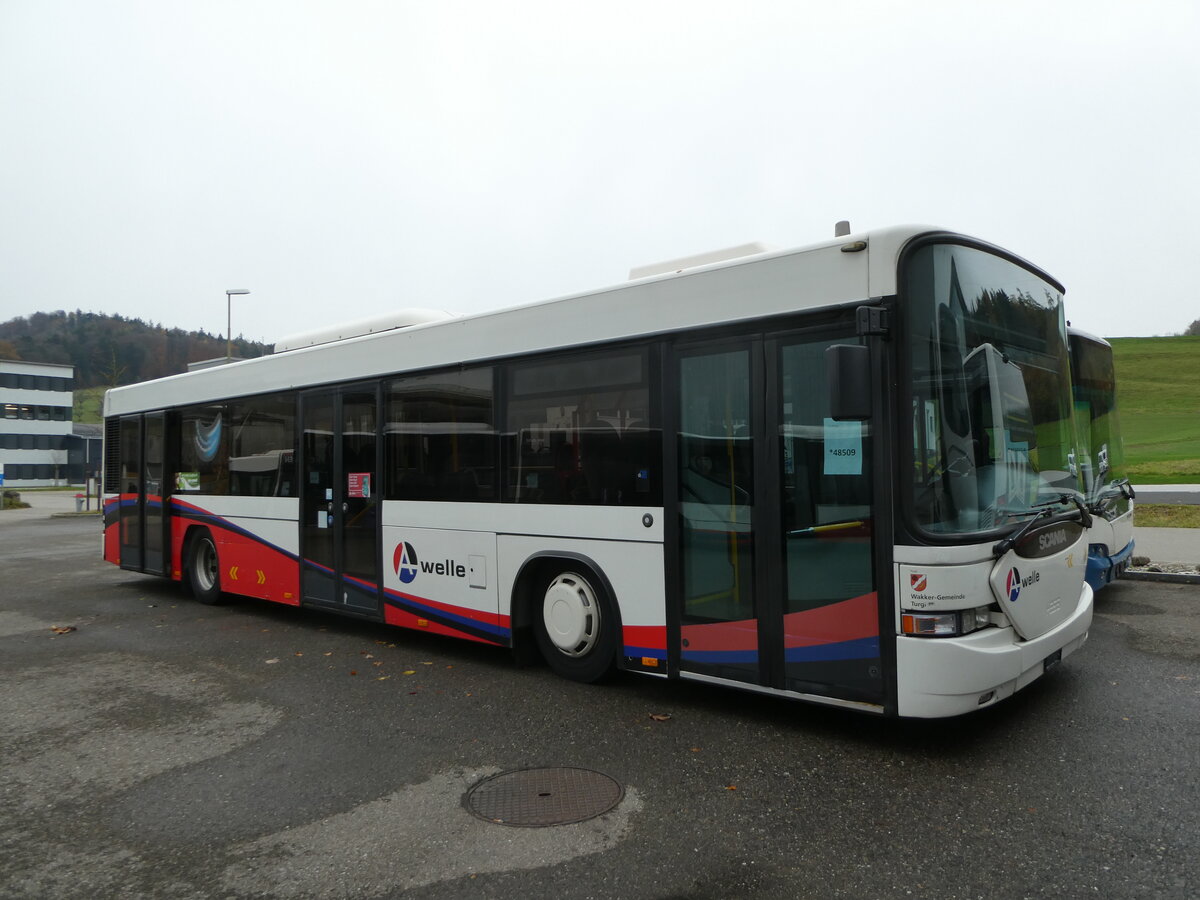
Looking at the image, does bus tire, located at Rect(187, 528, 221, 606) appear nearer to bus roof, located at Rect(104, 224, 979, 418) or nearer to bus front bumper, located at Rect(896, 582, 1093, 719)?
bus roof, located at Rect(104, 224, 979, 418)

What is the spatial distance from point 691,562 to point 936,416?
1.82 m

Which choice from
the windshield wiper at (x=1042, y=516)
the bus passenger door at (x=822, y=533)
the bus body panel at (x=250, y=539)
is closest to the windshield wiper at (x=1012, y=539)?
the windshield wiper at (x=1042, y=516)

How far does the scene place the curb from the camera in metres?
10.2

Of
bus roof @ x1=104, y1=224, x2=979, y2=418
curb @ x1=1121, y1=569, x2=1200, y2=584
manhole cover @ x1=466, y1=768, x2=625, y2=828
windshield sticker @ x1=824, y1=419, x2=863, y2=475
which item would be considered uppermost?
bus roof @ x1=104, y1=224, x2=979, y2=418

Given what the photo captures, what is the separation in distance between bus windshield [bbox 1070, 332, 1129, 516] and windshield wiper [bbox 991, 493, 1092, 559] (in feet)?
8.28

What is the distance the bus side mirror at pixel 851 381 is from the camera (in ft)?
14.2

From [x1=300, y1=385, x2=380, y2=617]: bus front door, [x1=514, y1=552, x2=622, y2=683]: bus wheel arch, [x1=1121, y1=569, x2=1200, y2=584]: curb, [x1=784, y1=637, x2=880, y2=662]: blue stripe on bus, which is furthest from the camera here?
[x1=1121, y1=569, x2=1200, y2=584]: curb

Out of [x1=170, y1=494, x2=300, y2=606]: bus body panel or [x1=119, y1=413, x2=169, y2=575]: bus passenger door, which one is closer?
[x1=170, y1=494, x2=300, y2=606]: bus body panel

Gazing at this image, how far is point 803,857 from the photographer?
138 inches

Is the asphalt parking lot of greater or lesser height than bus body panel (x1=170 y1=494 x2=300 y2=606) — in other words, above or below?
below

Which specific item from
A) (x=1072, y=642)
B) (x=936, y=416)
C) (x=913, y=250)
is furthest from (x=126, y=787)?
(x=1072, y=642)

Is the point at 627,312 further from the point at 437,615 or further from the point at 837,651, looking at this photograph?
the point at 437,615

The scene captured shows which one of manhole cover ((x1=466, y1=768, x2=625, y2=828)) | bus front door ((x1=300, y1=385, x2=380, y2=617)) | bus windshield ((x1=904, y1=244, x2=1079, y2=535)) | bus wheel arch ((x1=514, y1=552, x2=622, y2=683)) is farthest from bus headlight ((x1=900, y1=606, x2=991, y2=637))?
bus front door ((x1=300, y1=385, x2=380, y2=617))

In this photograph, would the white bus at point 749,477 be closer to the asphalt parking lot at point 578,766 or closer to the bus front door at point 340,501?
the bus front door at point 340,501
